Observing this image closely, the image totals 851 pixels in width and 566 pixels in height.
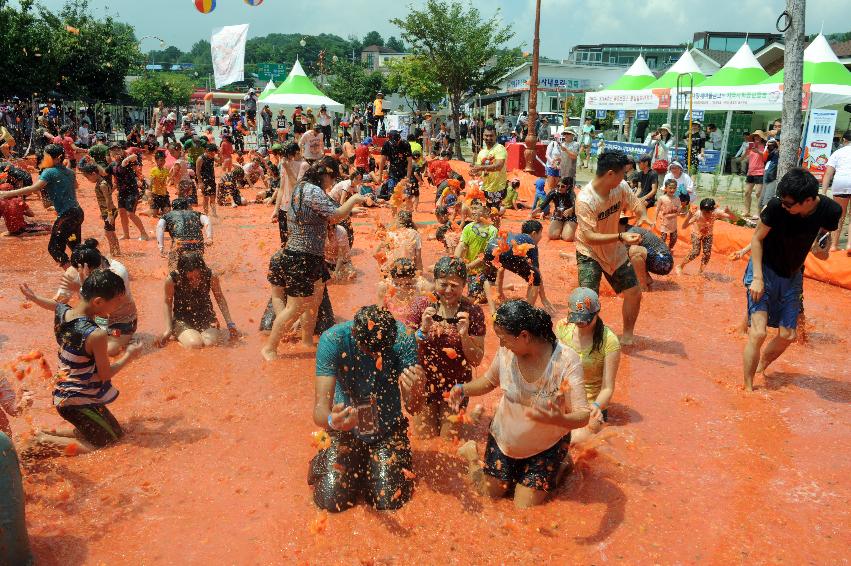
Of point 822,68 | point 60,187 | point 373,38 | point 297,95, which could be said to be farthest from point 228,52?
point 373,38

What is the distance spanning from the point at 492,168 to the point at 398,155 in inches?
116

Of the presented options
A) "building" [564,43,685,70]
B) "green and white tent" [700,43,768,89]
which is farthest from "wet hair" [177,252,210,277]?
"building" [564,43,685,70]

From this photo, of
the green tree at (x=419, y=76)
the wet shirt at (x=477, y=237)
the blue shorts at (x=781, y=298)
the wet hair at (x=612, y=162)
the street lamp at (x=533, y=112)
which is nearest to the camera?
the blue shorts at (x=781, y=298)

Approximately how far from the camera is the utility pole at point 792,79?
33.7 ft

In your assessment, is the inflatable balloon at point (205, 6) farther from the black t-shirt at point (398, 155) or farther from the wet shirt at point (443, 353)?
the wet shirt at point (443, 353)

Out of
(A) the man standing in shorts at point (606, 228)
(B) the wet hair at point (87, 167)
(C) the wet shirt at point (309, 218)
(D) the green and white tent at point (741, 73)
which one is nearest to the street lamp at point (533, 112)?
(D) the green and white tent at point (741, 73)

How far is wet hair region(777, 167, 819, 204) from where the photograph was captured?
198 inches

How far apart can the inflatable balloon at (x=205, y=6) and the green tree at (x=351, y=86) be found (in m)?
40.6

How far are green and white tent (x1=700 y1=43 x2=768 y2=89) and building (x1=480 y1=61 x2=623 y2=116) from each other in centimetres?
2177

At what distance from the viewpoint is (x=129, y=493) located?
4.27m

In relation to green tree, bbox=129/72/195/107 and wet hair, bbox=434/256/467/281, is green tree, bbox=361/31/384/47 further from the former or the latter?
wet hair, bbox=434/256/467/281

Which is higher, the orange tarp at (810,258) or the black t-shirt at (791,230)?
the black t-shirt at (791,230)

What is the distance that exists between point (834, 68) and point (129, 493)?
1833 centimetres

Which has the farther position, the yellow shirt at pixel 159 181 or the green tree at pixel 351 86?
the green tree at pixel 351 86
